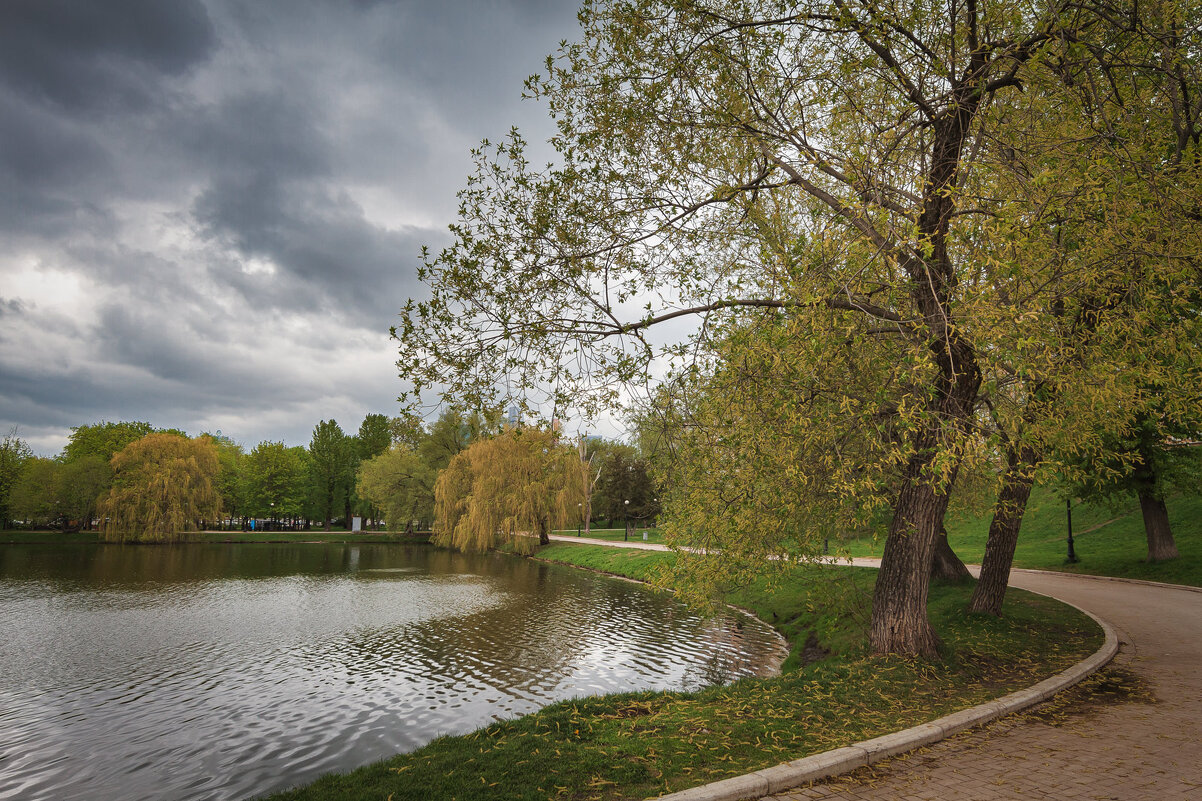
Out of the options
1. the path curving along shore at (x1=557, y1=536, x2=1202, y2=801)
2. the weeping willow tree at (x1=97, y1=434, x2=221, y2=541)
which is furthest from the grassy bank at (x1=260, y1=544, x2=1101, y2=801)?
the weeping willow tree at (x1=97, y1=434, x2=221, y2=541)

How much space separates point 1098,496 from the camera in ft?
61.3

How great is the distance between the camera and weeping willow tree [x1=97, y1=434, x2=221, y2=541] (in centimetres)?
4212

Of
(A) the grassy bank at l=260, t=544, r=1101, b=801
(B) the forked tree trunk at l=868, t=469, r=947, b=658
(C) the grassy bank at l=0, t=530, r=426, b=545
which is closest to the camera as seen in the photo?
(A) the grassy bank at l=260, t=544, r=1101, b=801

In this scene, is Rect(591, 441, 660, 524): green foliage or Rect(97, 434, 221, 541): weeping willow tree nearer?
Rect(97, 434, 221, 541): weeping willow tree

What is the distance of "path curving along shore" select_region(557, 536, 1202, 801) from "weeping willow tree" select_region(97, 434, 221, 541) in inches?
1963

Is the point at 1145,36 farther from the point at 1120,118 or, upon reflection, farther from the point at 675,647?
the point at 675,647

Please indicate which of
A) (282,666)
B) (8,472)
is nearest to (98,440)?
(8,472)

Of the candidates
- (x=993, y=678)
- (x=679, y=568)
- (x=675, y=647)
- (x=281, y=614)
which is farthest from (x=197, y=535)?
(x=993, y=678)

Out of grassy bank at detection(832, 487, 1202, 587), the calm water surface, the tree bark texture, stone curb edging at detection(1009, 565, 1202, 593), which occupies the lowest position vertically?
the calm water surface

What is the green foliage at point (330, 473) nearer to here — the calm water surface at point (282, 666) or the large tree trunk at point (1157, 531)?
the calm water surface at point (282, 666)

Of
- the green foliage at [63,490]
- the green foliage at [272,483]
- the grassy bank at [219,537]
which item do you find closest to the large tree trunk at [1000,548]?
the grassy bank at [219,537]

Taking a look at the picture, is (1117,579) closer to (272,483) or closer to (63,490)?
(63,490)

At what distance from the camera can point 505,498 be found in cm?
3766

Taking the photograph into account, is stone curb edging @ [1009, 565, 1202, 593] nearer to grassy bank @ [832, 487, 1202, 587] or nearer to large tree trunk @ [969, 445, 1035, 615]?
grassy bank @ [832, 487, 1202, 587]
